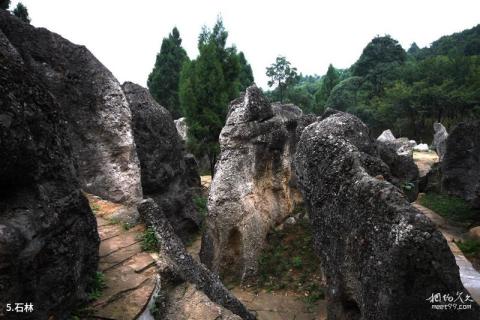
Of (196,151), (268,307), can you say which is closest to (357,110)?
(196,151)

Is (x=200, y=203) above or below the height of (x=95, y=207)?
below

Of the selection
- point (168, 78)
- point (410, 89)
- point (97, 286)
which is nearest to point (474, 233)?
point (97, 286)

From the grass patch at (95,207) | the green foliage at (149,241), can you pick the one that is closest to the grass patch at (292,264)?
the green foliage at (149,241)

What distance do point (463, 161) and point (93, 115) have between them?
11821 mm

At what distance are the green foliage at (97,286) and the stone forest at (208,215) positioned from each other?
24 millimetres

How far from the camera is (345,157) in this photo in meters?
5.10

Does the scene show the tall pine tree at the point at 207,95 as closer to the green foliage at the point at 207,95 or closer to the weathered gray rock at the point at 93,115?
the green foliage at the point at 207,95

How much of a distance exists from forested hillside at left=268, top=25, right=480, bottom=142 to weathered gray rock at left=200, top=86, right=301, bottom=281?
24517 mm

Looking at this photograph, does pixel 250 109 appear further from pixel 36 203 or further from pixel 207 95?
pixel 207 95

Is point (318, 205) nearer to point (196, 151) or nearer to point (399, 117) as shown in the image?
point (196, 151)

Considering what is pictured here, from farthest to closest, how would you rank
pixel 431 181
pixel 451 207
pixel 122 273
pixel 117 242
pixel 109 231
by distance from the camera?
pixel 431 181 < pixel 451 207 < pixel 109 231 < pixel 117 242 < pixel 122 273

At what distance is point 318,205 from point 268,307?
3.22m

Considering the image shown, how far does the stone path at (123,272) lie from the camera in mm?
3951

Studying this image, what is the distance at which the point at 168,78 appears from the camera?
106ft
